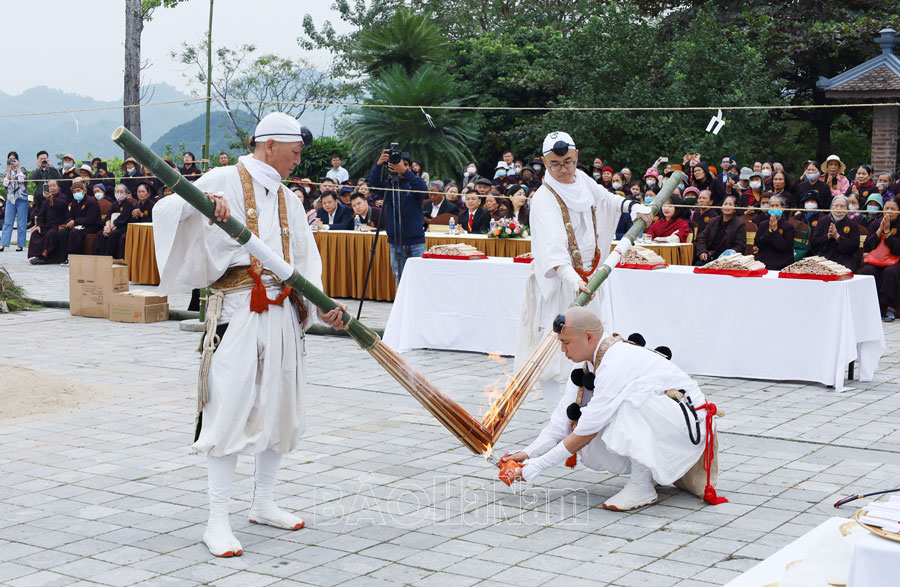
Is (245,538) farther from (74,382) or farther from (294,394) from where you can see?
(74,382)

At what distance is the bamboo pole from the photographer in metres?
4.23

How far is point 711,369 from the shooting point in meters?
9.08

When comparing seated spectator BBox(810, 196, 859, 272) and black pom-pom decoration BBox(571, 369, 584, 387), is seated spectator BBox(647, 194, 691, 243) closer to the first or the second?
seated spectator BBox(810, 196, 859, 272)

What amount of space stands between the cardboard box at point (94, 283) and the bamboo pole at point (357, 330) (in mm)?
8088

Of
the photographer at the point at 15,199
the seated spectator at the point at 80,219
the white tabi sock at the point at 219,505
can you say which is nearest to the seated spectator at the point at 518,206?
the seated spectator at the point at 80,219

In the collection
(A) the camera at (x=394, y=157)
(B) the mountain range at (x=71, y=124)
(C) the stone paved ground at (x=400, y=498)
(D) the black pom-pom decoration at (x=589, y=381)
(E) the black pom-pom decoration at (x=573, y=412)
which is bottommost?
(C) the stone paved ground at (x=400, y=498)

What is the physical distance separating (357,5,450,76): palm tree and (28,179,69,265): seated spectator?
817cm

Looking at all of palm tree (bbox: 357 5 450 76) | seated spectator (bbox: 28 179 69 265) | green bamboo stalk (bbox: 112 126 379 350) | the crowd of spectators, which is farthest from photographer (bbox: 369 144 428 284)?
Answer: palm tree (bbox: 357 5 450 76)

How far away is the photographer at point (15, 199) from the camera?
2016 centimetres

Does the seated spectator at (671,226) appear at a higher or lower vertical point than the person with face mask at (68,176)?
lower

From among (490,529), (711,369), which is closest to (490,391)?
(711,369)

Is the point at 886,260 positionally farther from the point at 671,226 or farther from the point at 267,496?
the point at 267,496

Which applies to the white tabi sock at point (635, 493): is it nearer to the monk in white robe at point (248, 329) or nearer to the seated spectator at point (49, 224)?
the monk in white robe at point (248, 329)

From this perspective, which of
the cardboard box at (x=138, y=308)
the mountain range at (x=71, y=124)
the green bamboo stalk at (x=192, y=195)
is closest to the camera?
the green bamboo stalk at (x=192, y=195)
